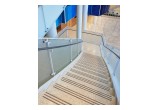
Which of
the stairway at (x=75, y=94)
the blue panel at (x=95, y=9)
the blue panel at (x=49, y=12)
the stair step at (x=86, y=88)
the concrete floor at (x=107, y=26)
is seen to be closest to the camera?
the stairway at (x=75, y=94)

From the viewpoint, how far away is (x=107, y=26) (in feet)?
36.3

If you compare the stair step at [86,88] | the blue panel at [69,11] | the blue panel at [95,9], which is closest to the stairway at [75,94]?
the stair step at [86,88]

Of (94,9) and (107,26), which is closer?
(94,9)

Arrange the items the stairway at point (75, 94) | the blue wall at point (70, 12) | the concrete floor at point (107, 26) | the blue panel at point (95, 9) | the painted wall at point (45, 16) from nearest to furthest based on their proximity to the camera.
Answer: the stairway at point (75, 94) < the painted wall at point (45, 16) < the blue wall at point (70, 12) < the blue panel at point (95, 9) < the concrete floor at point (107, 26)

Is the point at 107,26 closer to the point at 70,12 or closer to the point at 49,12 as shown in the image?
the point at 70,12

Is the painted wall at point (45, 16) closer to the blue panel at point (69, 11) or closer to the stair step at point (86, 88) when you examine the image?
the stair step at point (86, 88)

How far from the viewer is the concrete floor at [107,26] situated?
9961 mm

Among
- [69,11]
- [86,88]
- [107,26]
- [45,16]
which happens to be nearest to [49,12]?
[45,16]

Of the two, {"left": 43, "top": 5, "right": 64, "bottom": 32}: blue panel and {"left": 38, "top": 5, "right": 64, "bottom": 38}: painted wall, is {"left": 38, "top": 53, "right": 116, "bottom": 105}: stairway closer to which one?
{"left": 38, "top": 5, "right": 64, "bottom": 38}: painted wall

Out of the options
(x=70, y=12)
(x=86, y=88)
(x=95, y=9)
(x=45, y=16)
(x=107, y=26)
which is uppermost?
(x=95, y=9)
